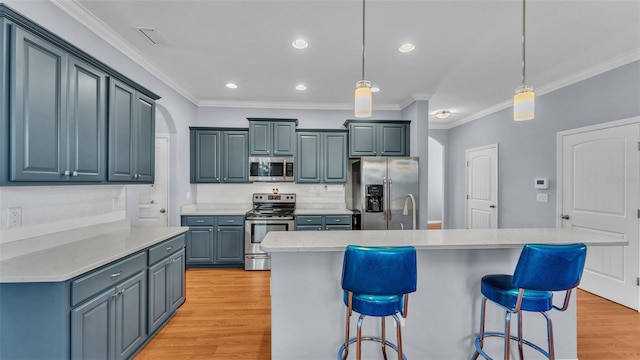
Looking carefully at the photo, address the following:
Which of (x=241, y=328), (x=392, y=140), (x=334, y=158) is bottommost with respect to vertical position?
(x=241, y=328)

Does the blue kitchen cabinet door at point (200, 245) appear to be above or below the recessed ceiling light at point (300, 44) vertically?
below

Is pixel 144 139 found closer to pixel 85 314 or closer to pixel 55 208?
pixel 55 208

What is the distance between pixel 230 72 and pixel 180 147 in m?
1.52

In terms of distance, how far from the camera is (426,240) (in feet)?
6.06

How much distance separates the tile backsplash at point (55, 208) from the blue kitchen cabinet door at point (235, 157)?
74.1 inches

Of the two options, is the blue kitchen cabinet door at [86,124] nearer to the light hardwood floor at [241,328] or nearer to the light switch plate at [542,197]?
the light hardwood floor at [241,328]

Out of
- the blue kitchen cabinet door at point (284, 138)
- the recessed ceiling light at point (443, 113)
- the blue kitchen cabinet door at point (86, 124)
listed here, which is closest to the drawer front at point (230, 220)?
the blue kitchen cabinet door at point (284, 138)

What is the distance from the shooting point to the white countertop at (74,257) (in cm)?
139

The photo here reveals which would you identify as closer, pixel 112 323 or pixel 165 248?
pixel 112 323

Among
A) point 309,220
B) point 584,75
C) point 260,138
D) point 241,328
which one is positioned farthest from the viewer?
point 260,138

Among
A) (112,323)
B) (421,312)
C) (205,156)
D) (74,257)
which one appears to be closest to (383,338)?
(421,312)

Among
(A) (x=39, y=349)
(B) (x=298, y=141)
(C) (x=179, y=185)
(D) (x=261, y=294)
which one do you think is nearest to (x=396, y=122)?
(B) (x=298, y=141)

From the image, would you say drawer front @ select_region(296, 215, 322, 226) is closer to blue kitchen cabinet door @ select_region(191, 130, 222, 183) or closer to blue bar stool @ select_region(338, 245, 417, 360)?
blue kitchen cabinet door @ select_region(191, 130, 222, 183)

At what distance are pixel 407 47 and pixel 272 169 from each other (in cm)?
271
